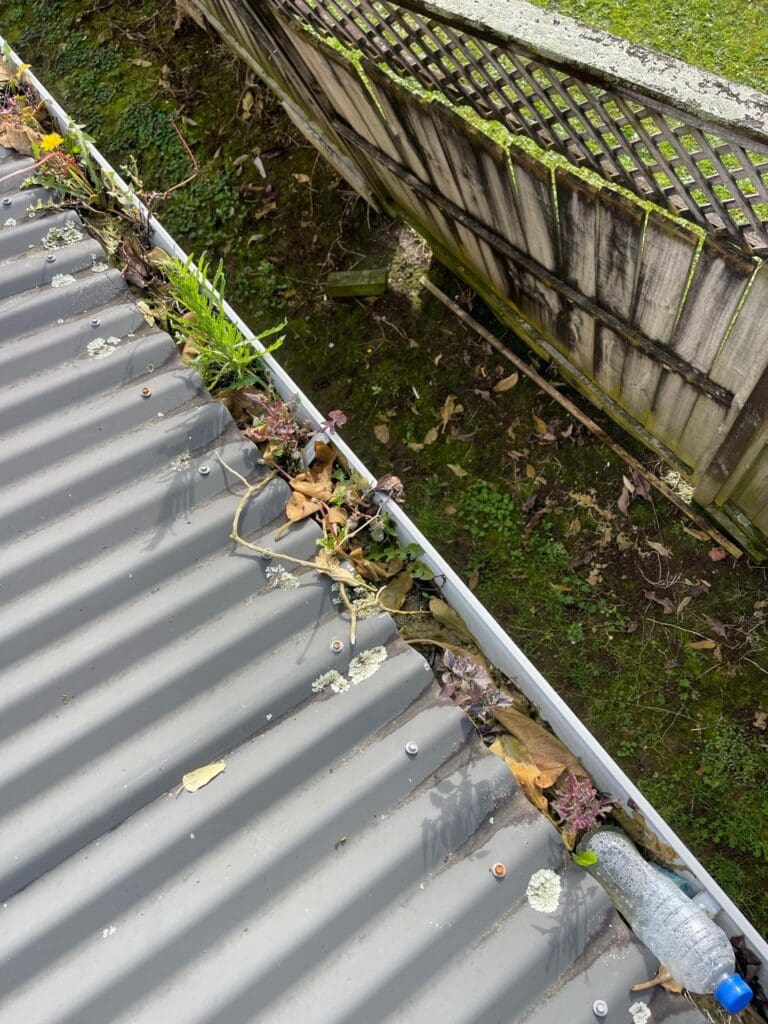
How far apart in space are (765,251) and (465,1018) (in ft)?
7.91

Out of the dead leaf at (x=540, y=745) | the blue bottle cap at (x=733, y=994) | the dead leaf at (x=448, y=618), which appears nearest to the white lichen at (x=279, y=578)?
the dead leaf at (x=448, y=618)

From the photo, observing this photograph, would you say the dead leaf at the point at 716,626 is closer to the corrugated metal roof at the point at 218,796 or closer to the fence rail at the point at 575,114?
the fence rail at the point at 575,114

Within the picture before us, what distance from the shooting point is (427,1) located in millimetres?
2725

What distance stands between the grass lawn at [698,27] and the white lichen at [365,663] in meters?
4.54

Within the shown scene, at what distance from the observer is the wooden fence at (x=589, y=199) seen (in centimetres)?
239

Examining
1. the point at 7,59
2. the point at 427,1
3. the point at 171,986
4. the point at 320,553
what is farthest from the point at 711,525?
the point at 7,59

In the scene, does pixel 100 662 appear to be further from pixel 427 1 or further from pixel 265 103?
pixel 265 103

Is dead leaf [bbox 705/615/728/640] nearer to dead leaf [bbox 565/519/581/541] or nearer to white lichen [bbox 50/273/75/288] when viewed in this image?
dead leaf [bbox 565/519/581/541]

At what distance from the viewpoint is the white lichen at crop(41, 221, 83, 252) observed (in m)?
2.67

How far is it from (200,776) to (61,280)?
188cm

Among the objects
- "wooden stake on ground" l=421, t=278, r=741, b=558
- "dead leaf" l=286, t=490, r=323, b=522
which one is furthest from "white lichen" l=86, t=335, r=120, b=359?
"wooden stake on ground" l=421, t=278, r=741, b=558

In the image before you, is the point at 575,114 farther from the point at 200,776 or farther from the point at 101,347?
the point at 200,776

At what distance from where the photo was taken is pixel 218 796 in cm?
180

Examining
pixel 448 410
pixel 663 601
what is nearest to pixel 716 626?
pixel 663 601
